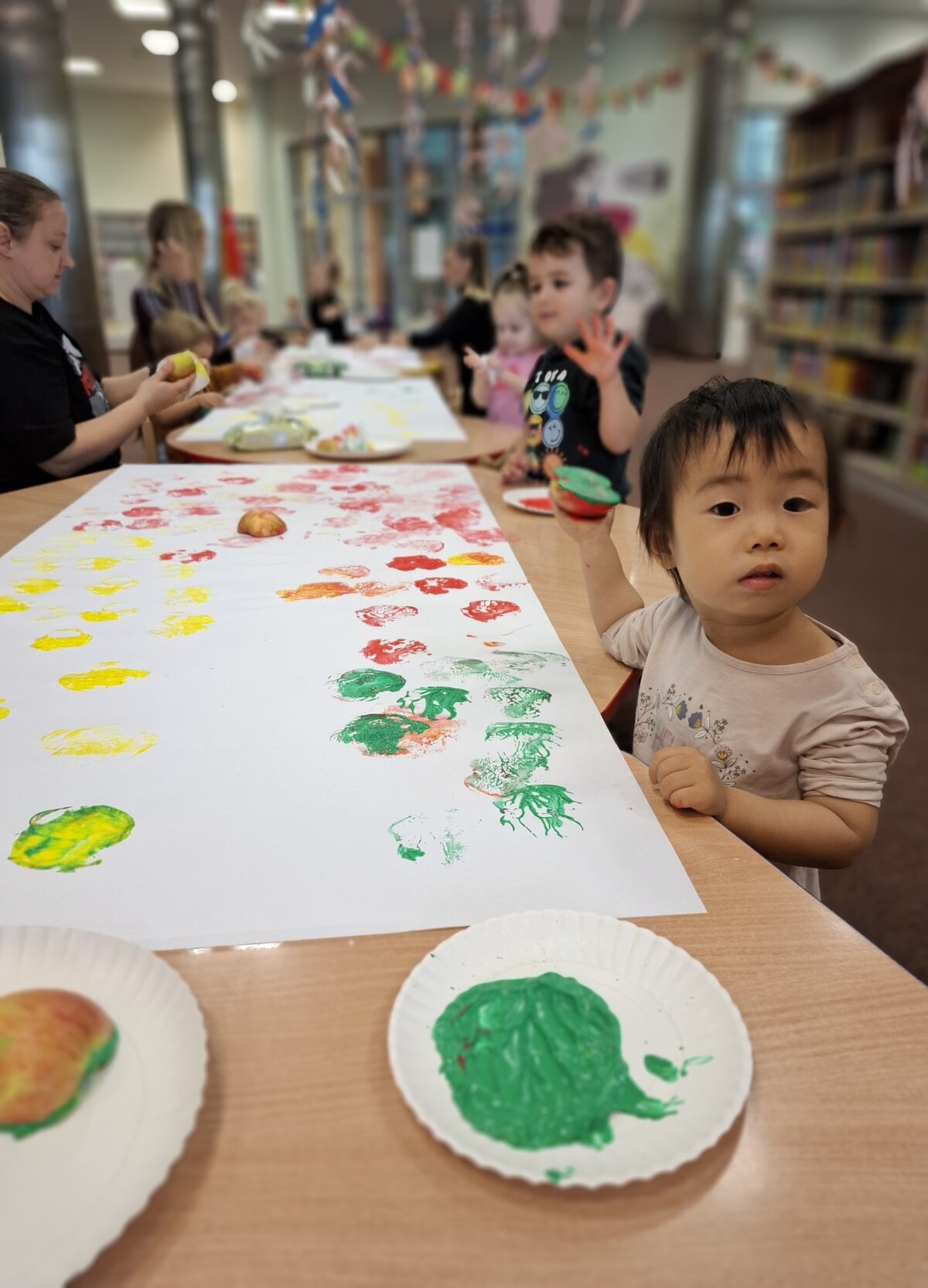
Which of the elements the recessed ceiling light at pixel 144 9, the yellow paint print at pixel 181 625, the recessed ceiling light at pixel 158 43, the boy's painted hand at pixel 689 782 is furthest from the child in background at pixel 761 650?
the recessed ceiling light at pixel 158 43

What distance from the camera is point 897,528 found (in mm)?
4305

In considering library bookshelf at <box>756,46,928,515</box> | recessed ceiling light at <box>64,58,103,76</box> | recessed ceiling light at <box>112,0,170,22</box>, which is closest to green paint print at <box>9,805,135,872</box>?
library bookshelf at <box>756,46,928,515</box>

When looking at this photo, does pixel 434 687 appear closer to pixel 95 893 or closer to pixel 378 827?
pixel 378 827

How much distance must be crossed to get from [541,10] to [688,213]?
4097mm

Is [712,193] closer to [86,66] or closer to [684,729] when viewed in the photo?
[86,66]

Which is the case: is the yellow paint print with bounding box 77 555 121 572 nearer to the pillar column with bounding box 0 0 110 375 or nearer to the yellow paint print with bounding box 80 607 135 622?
the yellow paint print with bounding box 80 607 135 622

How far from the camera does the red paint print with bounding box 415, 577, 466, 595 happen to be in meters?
1.11

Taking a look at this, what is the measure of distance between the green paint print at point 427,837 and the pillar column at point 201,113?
20.3ft

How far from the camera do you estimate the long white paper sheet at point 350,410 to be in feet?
7.13

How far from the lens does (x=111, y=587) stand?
111cm

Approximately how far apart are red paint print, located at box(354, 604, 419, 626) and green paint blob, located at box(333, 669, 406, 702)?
5.2 inches

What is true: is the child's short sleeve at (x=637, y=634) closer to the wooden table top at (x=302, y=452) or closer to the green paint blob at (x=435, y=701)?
the green paint blob at (x=435, y=701)

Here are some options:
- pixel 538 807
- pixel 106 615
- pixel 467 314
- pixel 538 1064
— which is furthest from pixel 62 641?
pixel 467 314

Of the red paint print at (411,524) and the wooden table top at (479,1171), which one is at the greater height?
the red paint print at (411,524)
